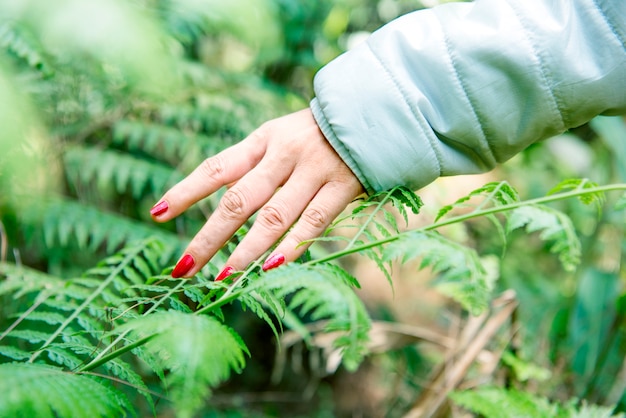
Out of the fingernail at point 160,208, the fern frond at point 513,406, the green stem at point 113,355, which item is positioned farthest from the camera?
the fern frond at point 513,406

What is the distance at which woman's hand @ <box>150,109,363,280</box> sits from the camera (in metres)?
0.77

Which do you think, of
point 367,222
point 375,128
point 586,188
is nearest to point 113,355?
point 367,222

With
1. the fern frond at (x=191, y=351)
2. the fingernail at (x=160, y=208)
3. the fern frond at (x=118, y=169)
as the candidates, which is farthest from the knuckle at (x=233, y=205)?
the fern frond at (x=118, y=169)

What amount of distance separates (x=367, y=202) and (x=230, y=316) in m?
1.45

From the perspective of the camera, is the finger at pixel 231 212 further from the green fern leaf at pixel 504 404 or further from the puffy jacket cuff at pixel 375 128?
the green fern leaf at pixel 504 404

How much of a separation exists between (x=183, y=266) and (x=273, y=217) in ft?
0.54

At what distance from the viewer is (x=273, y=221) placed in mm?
770

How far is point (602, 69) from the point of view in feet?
2.61

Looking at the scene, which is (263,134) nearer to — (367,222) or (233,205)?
(233,205)

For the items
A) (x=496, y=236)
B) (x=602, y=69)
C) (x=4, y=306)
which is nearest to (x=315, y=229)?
(x=602, y=69)

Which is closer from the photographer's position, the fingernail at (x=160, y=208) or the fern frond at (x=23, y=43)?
the fingernail at (x=160, y=208)

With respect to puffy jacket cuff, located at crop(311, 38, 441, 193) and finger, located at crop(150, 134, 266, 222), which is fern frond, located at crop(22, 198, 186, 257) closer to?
finger, located at crop(150, 134, 266, 222)

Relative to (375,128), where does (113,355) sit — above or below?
below

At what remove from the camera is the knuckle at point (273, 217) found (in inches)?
30.2
